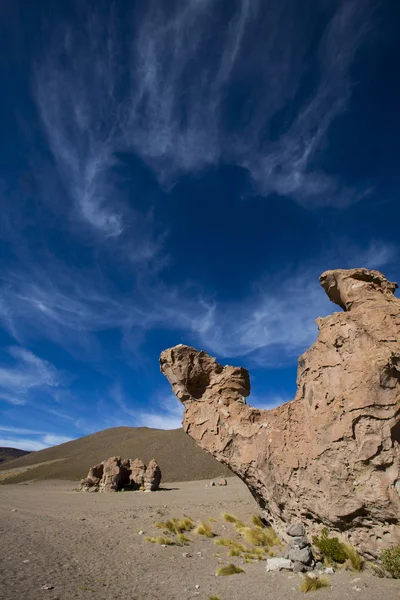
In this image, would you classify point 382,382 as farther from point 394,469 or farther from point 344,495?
point 344,495

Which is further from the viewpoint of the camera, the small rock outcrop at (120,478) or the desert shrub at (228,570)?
the small rock outcrop at (120,478)

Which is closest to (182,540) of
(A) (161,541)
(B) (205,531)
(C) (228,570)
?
(A) (161,541)

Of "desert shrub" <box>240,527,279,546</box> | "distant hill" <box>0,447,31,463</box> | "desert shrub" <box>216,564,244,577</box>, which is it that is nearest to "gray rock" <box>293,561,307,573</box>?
"desert shrub" <box>216,564,244,577</box>

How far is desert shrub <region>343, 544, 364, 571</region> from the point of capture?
28.4ft

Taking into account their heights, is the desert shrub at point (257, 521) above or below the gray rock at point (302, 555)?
above

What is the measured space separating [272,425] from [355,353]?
12.8 ft

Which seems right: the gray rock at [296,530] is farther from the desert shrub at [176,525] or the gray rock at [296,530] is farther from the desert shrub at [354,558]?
the desert shrub at [176,525]

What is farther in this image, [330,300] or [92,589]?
[330,300]

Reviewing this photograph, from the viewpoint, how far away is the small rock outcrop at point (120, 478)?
118 feet

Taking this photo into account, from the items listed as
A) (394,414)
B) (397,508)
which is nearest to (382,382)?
(394,414)

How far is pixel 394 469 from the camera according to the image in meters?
8.70

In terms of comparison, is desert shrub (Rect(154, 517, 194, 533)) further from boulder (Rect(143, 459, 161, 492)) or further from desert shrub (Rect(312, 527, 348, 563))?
boulder (Rect(143, 459, 161, 492))

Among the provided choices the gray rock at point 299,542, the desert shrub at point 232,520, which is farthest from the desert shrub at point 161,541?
the gray rock at point 299,542

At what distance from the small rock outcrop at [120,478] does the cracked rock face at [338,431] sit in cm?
2645
